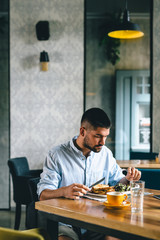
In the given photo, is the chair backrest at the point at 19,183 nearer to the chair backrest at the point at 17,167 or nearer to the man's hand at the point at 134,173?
the chair backrest at the point at 17,167

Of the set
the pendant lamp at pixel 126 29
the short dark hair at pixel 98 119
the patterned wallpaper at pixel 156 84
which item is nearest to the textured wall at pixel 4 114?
the pendant lamp at pixel 126 29

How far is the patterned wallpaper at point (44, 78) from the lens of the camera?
4730mm

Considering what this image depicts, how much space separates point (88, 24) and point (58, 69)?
2.85 ft

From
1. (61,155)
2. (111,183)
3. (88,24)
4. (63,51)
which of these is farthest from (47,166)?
(88,24)

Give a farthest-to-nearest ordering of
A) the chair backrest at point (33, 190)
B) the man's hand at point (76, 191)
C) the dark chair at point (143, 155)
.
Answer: the dark chair at point (143, 155) < the chair backrest at point (33, 190) < the man's hand at point (76, 191)

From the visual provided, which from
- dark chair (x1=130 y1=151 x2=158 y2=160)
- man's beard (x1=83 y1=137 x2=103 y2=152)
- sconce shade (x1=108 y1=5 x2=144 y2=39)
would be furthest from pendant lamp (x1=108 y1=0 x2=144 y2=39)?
man's beard (x1=83 y1=137 x2=103 y2=152)

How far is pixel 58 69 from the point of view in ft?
15.7

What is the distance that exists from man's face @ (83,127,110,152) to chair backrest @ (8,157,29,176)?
5.87 feet

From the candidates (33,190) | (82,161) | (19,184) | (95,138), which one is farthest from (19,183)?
(95,138)

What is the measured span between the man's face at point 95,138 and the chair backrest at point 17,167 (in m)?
1.79

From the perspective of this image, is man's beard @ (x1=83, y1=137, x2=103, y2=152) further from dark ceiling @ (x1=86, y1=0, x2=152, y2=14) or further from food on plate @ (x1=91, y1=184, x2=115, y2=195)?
dark ceiling @ (x1=86, y1=0, x2=152, y2=14)

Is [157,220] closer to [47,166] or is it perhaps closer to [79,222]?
[79,222]

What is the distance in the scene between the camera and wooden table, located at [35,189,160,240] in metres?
1.23

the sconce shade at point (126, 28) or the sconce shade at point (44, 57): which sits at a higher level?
the sconce shade at point (126, 28)
